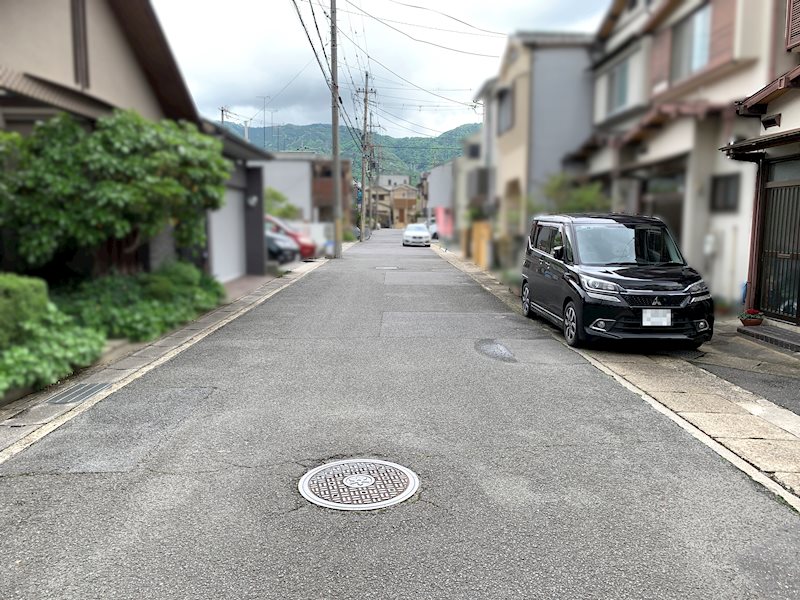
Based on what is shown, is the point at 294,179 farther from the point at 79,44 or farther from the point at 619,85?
the point at 619,85

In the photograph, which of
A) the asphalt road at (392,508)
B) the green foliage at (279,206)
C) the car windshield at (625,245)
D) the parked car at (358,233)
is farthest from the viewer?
the parked car at (358,233)

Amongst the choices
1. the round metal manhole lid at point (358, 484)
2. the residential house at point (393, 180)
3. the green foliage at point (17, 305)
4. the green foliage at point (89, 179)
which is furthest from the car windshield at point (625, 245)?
the residential house at point (393, 180)

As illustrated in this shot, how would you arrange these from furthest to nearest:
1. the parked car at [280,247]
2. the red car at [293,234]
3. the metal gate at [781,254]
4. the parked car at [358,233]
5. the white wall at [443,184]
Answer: the parked car at [358,233] < the parked car at [280,247] < the red car at [293,234] < the white wall at [443,184] < the metal gate at [781,254]

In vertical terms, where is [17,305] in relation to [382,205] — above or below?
below

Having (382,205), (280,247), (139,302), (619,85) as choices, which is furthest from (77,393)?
(382,205)

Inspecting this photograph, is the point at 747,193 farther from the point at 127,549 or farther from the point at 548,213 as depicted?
the point at 127,549

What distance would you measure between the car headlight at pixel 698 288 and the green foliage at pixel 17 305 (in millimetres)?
7373

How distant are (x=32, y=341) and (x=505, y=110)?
6.38m

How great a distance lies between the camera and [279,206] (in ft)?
40.9

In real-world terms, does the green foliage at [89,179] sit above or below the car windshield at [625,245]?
above

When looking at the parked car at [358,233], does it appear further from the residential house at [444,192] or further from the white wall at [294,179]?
the residential house at [444,192]

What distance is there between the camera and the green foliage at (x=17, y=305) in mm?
5703

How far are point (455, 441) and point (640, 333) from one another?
12.6 feet

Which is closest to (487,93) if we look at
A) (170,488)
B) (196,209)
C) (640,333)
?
(640,333)
